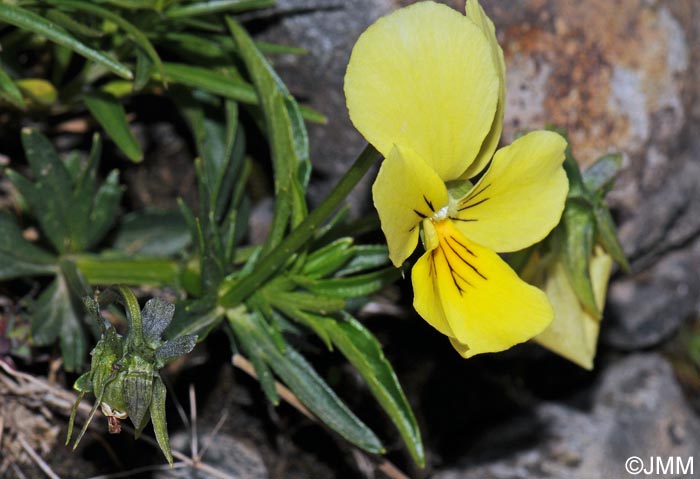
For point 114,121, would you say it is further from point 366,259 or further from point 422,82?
point 422,82

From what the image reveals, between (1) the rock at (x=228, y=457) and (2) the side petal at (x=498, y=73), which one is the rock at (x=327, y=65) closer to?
(1) the rock at (x=228, y=457)

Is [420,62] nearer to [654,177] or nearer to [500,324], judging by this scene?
[500,324]

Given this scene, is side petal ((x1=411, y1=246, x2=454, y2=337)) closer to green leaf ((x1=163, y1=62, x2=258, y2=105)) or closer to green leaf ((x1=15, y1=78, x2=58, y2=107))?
green leaf ((x1=163, y1=62, x2=258, y2=105))

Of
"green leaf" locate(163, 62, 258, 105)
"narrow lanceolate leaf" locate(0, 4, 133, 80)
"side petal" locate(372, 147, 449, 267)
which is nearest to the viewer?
"side petal" locate(372, 147, 449, 267)

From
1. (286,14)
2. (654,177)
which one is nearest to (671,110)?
(654,177)

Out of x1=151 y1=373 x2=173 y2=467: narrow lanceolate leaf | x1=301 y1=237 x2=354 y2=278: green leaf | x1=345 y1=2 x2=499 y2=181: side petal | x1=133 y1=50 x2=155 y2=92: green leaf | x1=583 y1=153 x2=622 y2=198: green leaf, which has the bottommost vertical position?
x1=301 y1=237 x2=354 y2=278: green leaf

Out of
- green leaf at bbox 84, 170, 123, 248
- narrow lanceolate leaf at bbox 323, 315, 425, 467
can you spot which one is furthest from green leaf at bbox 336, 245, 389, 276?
green leaf at bbox 84, 170, 123, 248

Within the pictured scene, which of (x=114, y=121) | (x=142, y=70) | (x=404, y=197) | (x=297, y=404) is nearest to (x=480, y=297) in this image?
(x=404, y=197)

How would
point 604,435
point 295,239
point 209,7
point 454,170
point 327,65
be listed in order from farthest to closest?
point 604,435
point 327,65
point 209,7
point 295,239
point 454,170
